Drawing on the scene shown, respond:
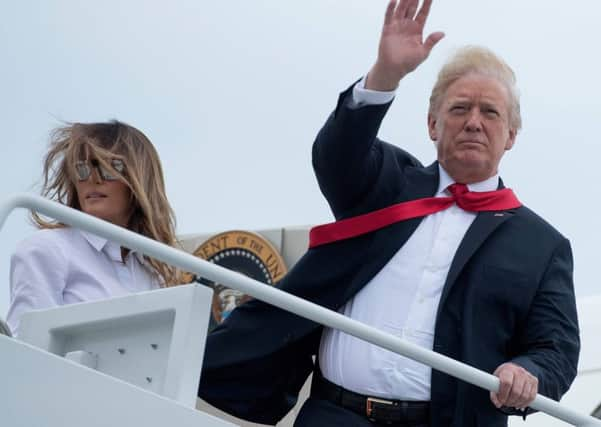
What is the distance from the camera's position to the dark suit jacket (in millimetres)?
4070

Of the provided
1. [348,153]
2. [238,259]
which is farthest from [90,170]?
[238,259]

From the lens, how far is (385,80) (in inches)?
161

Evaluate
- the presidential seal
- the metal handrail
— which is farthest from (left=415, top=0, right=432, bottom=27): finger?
the presidential seal

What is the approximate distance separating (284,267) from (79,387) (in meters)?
8.65

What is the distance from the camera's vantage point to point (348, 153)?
Answer: 4168 mm

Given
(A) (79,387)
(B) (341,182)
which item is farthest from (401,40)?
(A) (79,387)

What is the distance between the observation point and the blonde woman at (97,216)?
4.30m

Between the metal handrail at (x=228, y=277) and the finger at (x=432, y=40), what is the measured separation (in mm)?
960

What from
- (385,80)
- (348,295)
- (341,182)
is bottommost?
(348,295)

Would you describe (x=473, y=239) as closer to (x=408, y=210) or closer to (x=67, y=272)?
(x=408, y=210)

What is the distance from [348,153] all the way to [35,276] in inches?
42.0

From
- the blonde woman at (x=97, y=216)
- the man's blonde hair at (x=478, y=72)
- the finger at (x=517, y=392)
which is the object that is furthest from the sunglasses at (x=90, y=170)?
the finger at (x=517, y=392)

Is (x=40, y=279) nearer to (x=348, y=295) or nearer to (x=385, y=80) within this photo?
(x=348, y=295)

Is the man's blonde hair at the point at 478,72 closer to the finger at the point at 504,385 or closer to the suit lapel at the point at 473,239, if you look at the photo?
the suit lapel at the point at 473,239
